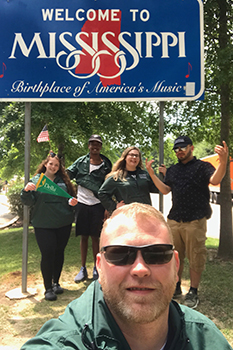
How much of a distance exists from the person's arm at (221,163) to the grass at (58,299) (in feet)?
5.28

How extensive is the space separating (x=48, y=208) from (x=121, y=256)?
10.7 ft

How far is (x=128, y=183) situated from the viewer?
432 centimetres

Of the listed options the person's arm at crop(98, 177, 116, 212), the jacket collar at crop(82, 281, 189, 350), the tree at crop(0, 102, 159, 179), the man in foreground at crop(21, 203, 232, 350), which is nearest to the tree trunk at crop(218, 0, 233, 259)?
the tree at crop(0, 102, 159, 179)

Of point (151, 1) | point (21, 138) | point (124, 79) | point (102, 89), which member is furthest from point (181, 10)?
point (21, 138)

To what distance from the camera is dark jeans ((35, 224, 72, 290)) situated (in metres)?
4.38

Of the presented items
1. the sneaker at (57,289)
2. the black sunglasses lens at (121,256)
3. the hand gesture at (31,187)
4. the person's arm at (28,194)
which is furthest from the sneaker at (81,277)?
the black sunglasses lens at (121,256)

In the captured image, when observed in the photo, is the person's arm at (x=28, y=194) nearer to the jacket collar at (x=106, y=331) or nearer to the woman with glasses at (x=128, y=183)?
the woman with glasses at (x=128, y=183)

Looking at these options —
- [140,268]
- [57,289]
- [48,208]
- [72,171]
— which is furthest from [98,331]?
[72,171]

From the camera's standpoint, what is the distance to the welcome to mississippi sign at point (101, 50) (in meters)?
4.37

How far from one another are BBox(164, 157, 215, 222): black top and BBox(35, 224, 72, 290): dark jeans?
156 cm

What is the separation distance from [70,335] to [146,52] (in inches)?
153

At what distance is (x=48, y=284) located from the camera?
4.50 meters

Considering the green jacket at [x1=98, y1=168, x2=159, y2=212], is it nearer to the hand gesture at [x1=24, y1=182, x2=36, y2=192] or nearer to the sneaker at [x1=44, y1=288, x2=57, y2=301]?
the hand gesture at [x1=24, y1=182, x2=36, y2=192]

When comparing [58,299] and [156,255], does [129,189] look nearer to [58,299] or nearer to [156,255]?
[58,299]
